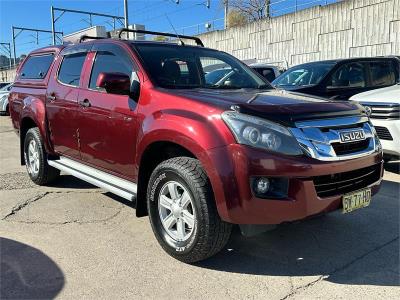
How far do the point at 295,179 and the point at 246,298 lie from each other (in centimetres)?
90

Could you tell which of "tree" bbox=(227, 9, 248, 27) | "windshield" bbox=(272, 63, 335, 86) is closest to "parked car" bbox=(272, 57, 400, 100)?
"windshield" bbox=(272, 63, 335, 86)

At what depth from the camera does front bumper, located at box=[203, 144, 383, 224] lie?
3.08 meters

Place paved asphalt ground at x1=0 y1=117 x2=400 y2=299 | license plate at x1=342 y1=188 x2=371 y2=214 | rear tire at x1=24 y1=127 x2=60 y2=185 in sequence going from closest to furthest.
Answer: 1. paved asphalt ground at x1=0 y1=117 x2=400 y2=299
2. license plate at x1=342 y1=188 x2=371 y2=214
3. rear tire at x1=24 y1=127 x2=60 y2=185

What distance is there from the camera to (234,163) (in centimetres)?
310

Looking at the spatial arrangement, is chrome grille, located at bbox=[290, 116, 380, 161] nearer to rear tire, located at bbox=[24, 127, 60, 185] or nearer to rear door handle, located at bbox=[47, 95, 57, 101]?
rear door handle, located at bbox=[47, 95, 57, 101]

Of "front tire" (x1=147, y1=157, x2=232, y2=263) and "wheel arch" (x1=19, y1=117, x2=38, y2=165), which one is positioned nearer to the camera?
"front tire" (x1=147, y1=157, x2=232, y2=263)

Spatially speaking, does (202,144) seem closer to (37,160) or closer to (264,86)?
(264,86)

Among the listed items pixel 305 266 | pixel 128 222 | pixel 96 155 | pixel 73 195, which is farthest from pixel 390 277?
pixel 73 195

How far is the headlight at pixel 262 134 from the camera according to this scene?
3.13 m

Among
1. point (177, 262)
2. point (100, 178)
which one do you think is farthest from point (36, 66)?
point (177, 262)

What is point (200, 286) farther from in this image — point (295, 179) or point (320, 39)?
point (320, 39)

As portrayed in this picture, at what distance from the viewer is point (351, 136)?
350 cm

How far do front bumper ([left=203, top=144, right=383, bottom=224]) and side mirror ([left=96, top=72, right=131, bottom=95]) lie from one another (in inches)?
49.4

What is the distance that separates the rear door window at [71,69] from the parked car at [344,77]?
4.69 meters
